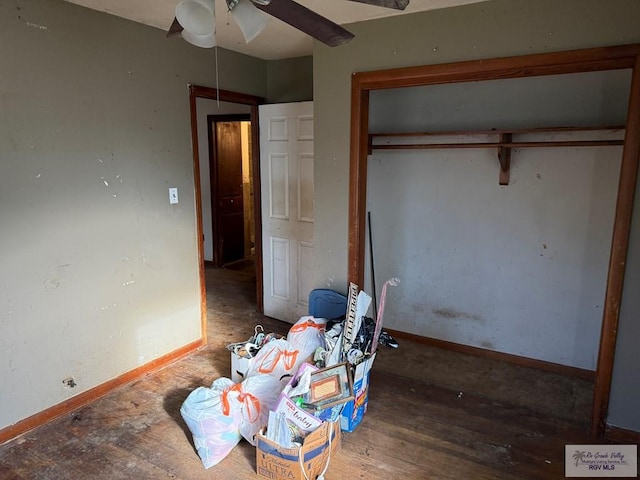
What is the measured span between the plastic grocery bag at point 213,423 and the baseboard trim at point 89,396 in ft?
2.71

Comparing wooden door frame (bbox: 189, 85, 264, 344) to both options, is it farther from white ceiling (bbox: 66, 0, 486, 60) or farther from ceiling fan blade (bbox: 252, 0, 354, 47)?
ceiling fan blade (bbox: 252, 0, 354, 47)

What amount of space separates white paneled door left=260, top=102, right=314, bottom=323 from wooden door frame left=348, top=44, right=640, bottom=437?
75 centimetres

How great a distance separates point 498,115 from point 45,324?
121 inches

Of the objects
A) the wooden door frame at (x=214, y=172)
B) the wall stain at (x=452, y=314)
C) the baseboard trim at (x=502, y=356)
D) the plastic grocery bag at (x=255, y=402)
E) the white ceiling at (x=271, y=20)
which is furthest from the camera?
the wooden door frame at (x=214, y=172)

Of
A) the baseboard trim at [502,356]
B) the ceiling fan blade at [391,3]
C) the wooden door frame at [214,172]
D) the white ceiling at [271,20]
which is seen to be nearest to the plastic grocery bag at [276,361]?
the baseboard trim at [502,356]

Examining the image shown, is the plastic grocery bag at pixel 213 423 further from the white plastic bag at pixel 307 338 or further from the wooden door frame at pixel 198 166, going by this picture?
the wooden door frame at pixel 198 166

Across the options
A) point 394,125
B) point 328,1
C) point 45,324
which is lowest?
point 45,324

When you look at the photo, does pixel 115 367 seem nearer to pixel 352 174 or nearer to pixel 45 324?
pixel 45 324

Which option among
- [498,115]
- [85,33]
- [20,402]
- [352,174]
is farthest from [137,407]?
[498,115]

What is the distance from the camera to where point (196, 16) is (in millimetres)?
1489

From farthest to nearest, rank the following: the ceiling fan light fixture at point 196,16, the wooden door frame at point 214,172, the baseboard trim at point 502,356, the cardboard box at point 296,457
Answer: the wooden door frame at point 214,172 < the baseboard trim at point 502,356 < the cardboard box at point 296,457 < the ceiling fan light fixture at point 196,16

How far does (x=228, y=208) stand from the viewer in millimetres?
5918

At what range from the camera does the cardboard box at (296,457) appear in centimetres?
190

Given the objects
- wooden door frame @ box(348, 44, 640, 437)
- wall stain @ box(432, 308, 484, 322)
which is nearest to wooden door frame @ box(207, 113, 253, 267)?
wooden door frame @ box(348, 44, 640, 437)
